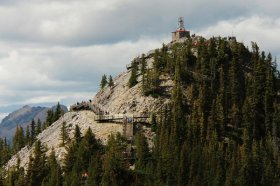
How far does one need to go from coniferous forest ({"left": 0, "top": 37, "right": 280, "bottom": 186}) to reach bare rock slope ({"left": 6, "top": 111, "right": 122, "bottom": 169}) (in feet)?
11.8

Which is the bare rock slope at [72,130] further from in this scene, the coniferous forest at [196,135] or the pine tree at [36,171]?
the pine tree at [36,171]

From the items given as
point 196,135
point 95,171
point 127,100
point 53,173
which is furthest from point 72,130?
point 196,135

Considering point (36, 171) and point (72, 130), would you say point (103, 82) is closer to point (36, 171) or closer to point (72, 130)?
point (72, 130)

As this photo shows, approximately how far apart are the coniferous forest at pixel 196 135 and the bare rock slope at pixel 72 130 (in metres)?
3.61

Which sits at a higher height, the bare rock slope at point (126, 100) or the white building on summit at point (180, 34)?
the white building on summit at point (180, 34)

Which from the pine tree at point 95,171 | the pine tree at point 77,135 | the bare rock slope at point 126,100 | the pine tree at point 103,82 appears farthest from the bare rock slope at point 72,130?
the pine tree at point 103,82

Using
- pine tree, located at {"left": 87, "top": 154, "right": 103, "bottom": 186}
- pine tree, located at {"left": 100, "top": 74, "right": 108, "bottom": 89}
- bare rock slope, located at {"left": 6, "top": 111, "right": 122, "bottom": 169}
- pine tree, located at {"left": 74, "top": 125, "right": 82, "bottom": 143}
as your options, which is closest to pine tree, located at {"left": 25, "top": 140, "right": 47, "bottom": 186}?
bare rock slope, located at {"left": 6, "top": 111, "right": 122, "bottom": 169}

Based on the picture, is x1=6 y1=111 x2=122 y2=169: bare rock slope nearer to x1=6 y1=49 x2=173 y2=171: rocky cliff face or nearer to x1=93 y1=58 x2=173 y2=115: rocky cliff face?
x1=6 y1=49 x2=173 y2=171: rocky cliff face

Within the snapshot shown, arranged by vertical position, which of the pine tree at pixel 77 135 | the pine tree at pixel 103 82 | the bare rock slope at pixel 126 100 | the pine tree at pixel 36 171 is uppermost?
the pine tree at pixel 103 82

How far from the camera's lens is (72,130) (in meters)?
147

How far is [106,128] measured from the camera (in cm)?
14150

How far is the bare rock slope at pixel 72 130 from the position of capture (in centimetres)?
13812

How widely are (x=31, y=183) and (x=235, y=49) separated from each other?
263 ft

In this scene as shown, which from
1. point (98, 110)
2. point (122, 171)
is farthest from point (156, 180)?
point (98, 110)
